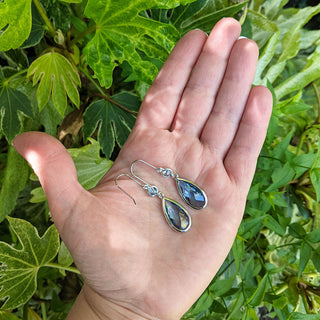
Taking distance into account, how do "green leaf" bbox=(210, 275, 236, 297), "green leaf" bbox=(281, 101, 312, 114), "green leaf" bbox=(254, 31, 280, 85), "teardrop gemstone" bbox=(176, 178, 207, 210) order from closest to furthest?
1. "teardrop gemstone" bbox=(176, 178, 207, 210)
2. "green leaf" bbox=(210, 275, 236, 297)
3. "green leaf" bbox=(281, 101, 312, 114)
4. "green leaf" bbox=(254, 31, 280, 85)

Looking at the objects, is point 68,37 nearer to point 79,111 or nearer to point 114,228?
point 79,111

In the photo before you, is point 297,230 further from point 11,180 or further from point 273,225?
point 11,180

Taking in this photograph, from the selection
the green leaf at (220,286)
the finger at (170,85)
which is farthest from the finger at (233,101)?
the green leaf at (220,286)

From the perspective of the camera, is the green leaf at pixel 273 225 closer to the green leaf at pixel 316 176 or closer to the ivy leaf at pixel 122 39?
the green leaf at pixel 316 176

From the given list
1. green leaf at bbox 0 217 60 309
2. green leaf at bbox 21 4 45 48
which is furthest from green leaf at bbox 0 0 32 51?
green leaf at bbox 0 217 60 309

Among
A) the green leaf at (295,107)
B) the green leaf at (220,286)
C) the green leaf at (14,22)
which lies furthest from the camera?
the green leaf at (295,107)

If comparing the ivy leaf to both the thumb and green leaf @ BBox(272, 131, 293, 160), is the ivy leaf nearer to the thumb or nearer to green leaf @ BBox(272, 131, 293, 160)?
the thumb

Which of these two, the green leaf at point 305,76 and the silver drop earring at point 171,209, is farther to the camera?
the green leaf at point 305,76

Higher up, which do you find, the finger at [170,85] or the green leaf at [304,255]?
the finger at [170,85]
